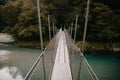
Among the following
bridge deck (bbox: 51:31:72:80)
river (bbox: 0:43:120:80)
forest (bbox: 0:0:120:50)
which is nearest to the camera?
bridge deck (bbox: 51:31:72:80)

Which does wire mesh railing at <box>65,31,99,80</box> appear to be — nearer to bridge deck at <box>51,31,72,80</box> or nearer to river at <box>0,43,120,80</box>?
bridge deck at <box>51,31,72,80</box>

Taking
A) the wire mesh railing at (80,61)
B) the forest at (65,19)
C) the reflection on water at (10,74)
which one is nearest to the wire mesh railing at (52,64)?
the wire mesh railing at (80,61)

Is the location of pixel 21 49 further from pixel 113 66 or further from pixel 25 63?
pixel 113 66

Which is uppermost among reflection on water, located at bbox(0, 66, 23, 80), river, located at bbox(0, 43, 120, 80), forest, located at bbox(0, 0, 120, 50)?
forest, located at bbox(0, 0, 120, 50)

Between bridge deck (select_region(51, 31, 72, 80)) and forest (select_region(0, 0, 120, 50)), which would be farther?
forest (select_region(0, 0, 120, 50))

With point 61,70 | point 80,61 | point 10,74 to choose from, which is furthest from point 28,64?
point 80,61

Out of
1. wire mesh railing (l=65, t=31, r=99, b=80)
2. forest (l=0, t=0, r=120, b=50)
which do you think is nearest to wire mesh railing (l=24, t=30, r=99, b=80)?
wire mesh railing (l=65, t=31, r=99, b=80)

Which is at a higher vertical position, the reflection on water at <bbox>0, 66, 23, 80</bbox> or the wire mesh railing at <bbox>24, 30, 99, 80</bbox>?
the wire mesh railing at <bbox>24, 30, 99, 80</bbox>

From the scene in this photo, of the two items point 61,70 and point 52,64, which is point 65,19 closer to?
point 52,64

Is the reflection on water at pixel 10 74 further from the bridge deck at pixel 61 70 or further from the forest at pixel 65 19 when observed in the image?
the forest at pixel 65 19
